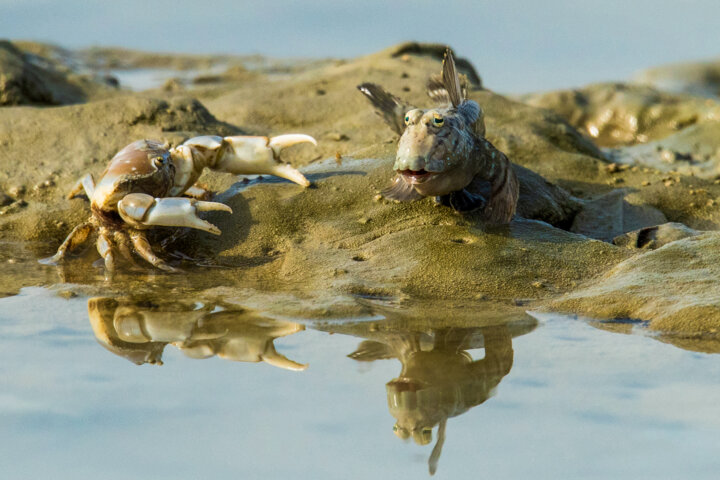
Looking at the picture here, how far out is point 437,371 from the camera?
2.81 meters

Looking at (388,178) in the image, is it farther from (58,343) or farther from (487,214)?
(58,343)

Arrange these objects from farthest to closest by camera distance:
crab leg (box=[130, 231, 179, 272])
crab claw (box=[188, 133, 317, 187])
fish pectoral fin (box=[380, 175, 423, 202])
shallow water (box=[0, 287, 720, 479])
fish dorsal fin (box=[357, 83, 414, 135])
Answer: fish dorsal fin (box=[357, 83, 414, 135]), crab claw (box=[188, 133, 317, 187]), crab leg (box=[130, 231, 179, 272]), fish pectoral fin (box=[380, 175, 423, 202]), shallow water (box=[0, 287, 720, 479])

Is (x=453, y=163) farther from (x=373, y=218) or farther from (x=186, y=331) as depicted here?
(x=186, y=331)

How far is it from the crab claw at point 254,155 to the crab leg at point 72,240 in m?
0.69

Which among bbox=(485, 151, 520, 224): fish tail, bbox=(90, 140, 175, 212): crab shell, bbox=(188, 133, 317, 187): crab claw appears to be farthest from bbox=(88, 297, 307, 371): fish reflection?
bbox=(485, 151, 520, 224): fish tail

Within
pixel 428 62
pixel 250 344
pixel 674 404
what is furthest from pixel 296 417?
pixel 428 62

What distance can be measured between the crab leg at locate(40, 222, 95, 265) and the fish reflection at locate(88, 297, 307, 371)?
0.84 m

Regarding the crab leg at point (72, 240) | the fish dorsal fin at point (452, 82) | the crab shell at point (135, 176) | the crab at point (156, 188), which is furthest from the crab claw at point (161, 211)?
the fish dorsal fin at point (452, 82)

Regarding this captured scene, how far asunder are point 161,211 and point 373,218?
42.6 inches

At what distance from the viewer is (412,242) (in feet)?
13.2

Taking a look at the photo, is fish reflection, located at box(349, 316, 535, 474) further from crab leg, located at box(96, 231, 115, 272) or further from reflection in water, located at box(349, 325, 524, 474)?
crab leg, located at box(96, 231, 115, 272)

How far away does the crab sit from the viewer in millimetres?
4016

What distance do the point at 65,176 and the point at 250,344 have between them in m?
2.67

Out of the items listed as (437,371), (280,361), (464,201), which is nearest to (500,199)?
(464,201)
